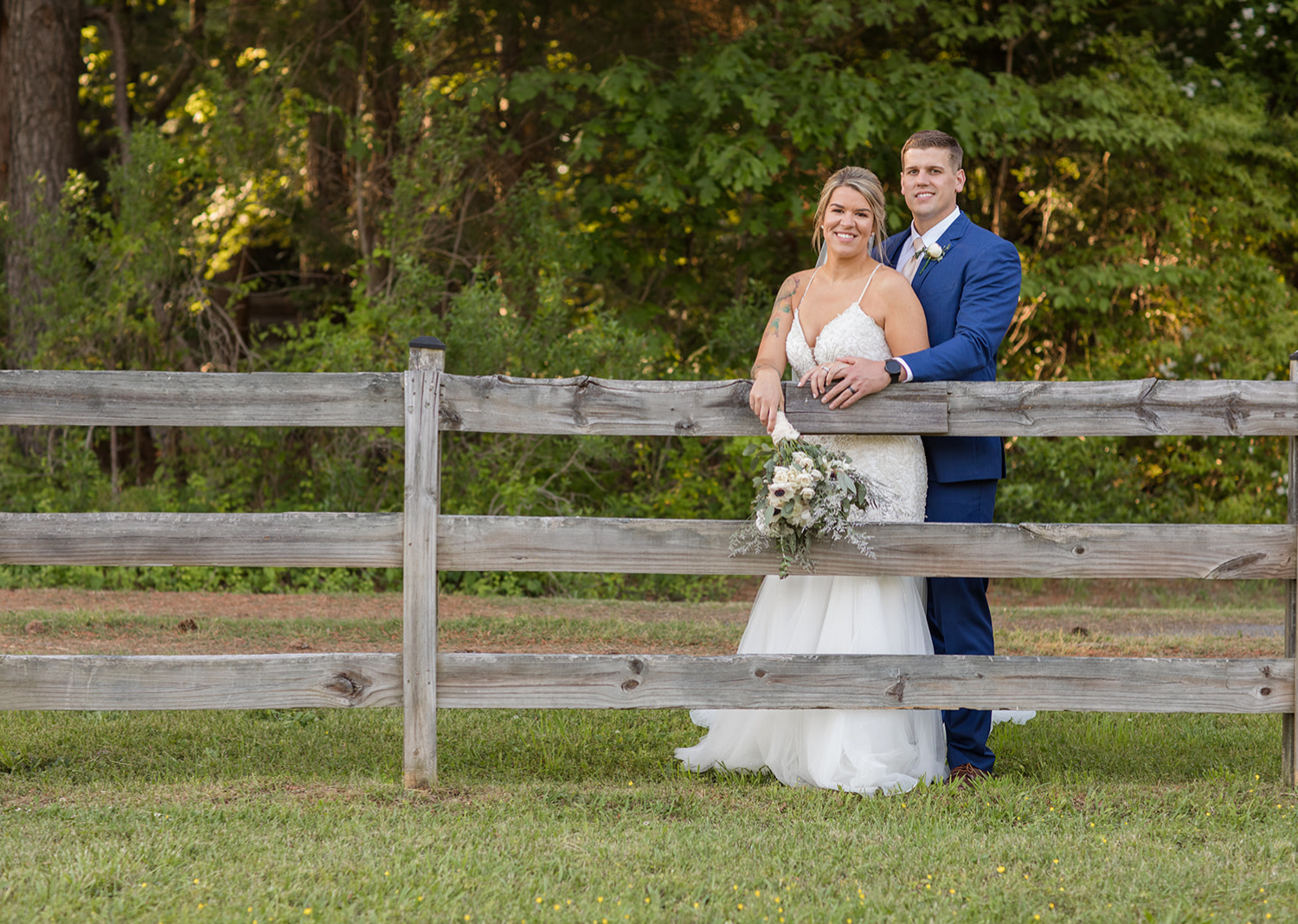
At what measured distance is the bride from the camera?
4402 mm

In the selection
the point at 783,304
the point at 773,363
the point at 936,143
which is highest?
the point at 936,143

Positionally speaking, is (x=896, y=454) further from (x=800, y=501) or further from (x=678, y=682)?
(x=678, y=682)

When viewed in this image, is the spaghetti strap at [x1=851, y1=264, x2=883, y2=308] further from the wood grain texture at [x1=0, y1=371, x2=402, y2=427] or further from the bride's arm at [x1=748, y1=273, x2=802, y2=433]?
the wood grain texture at [x1=0, y1=371, x2=402, y2=427]

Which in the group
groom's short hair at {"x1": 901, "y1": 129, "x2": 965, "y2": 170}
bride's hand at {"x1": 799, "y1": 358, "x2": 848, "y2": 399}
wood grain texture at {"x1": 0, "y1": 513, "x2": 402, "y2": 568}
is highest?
groom's short hair at {"x1": 901, "y1": 129, "x2": 965, "y2": 170}

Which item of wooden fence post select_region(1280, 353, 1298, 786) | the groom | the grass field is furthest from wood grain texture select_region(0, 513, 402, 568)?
wooden fence post select_region(1280, 353, 1298, 786)

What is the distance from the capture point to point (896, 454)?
4.48 meters

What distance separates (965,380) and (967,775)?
148 cm

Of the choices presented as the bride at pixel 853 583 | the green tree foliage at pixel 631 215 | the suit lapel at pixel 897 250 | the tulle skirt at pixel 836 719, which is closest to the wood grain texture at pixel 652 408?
the bride at pixel 853 583

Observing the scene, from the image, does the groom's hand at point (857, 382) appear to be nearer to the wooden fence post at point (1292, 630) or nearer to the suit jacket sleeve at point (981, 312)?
the suit jacket sleeve at point (981, 312)

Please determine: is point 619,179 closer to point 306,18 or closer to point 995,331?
point 306,18

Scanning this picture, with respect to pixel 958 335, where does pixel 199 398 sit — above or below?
below

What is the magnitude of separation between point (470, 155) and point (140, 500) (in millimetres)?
4466

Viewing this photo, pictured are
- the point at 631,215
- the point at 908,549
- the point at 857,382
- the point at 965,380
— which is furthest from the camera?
the point at 631,215

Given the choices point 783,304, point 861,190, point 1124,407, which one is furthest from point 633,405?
point 1124,407
